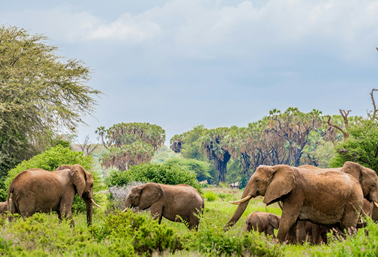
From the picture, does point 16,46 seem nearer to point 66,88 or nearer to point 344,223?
point 66,88

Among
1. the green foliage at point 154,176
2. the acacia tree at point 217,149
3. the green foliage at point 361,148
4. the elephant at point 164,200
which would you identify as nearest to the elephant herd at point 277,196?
the elephant at point 164,200

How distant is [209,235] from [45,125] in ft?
74.8

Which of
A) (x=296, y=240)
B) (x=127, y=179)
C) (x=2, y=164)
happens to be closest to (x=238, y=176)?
(x=2, y=164)

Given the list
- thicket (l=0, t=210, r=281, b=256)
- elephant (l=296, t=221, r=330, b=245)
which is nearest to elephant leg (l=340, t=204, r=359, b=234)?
elephant (l=296, t=221, r=330, b=245)

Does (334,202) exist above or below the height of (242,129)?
below

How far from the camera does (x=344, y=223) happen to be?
852cm

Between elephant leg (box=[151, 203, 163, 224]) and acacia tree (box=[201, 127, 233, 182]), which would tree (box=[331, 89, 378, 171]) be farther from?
acacia tree (box=[201, 127, 233, 182])

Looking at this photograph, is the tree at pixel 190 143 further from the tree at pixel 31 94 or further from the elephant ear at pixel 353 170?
the elephant ear at pixel 353 170

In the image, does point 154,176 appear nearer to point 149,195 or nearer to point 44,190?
point 149,195

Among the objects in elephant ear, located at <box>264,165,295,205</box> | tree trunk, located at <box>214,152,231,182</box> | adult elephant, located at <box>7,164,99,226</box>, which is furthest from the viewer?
tree trunk, located at <box>214,152,231,182</box>

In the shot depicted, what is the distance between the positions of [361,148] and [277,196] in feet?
45.0

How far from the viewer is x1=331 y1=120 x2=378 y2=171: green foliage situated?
19.3 meters

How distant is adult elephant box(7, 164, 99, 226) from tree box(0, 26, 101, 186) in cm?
1381

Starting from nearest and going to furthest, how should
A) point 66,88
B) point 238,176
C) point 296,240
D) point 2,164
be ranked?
point 296,240 < point 2,164 < point 66,88 < point 238,176
